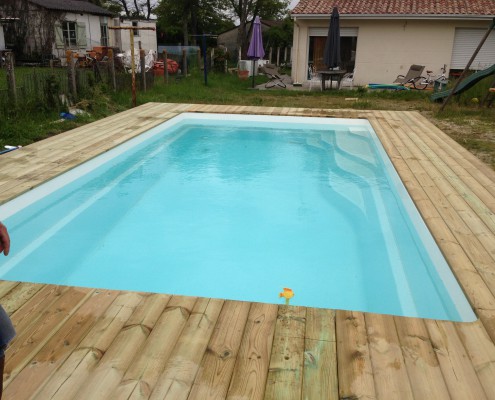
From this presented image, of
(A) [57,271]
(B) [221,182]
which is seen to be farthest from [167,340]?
(B) [221,182]

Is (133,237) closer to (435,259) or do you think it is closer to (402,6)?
(435,259)

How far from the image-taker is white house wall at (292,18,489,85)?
15.1 metres

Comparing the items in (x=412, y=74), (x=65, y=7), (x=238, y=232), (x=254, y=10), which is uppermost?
(x=254, y=10)

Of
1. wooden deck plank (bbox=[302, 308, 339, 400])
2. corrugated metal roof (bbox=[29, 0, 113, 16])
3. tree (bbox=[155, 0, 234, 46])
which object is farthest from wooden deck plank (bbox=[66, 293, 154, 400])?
tree (bbox=[155, 0, 234, 46])

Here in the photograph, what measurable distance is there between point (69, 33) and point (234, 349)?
2414 centimetres

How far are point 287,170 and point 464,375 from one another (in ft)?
16.1

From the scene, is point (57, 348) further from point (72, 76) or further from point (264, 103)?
point (264, 103)

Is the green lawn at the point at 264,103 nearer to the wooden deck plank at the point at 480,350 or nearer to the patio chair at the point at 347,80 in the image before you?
the patio chair at the point at 347,80

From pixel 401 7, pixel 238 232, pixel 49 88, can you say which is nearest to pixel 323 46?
pixel 401 7

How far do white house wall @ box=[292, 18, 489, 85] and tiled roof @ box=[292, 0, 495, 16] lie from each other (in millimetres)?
330

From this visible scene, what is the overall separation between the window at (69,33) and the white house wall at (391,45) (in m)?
12.7

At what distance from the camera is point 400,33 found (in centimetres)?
1523

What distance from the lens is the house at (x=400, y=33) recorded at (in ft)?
48.8

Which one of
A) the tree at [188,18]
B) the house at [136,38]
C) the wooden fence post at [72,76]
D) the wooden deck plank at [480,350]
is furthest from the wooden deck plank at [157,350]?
the tree at [188,18]
